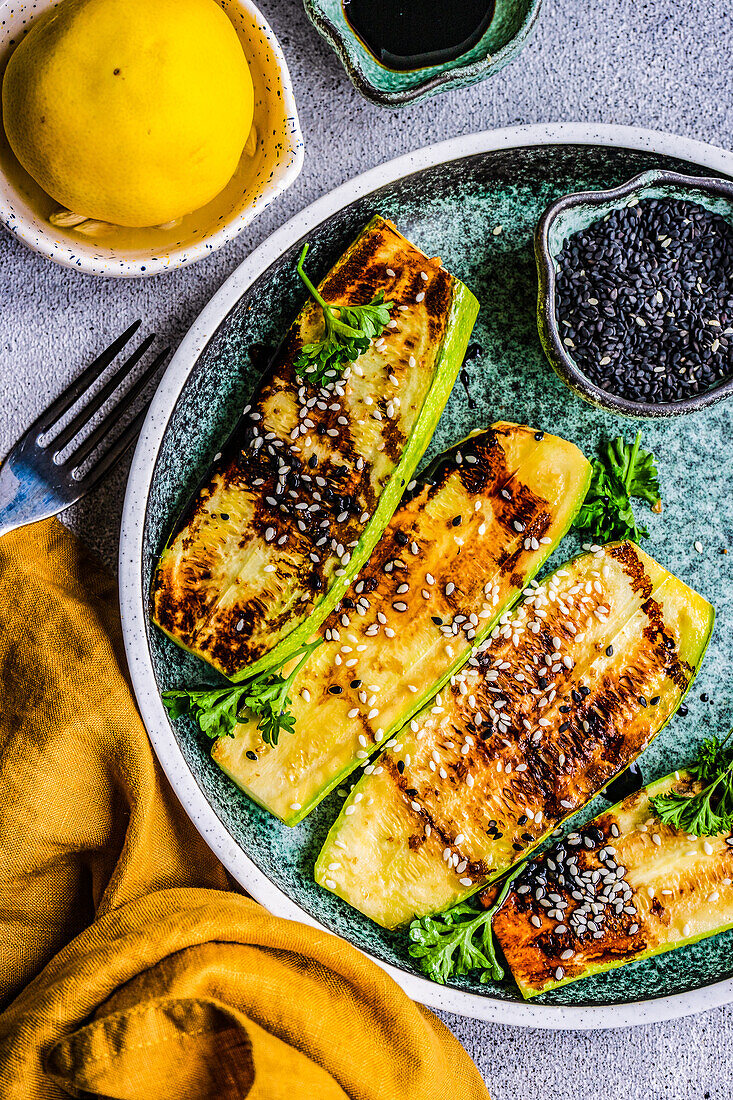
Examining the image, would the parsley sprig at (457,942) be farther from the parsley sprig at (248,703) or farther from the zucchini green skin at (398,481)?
the zucchini green skin at (398,481)

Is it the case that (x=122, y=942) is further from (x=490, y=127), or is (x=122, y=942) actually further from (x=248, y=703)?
(x=490, y=127)

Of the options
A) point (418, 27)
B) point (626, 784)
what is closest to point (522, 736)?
point (626, 784)

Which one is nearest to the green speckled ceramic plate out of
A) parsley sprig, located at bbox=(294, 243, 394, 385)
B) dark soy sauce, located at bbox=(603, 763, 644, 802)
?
dark soy sauce, located at bbox=(603, 763, 644, 802)

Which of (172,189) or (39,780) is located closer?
(172,189)

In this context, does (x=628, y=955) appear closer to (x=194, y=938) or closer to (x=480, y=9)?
(x=194, y=938)

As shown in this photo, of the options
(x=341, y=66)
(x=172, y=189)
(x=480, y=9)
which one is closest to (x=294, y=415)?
(x=172, y=189)

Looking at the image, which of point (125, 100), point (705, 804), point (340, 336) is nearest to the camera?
point (125, 100)
